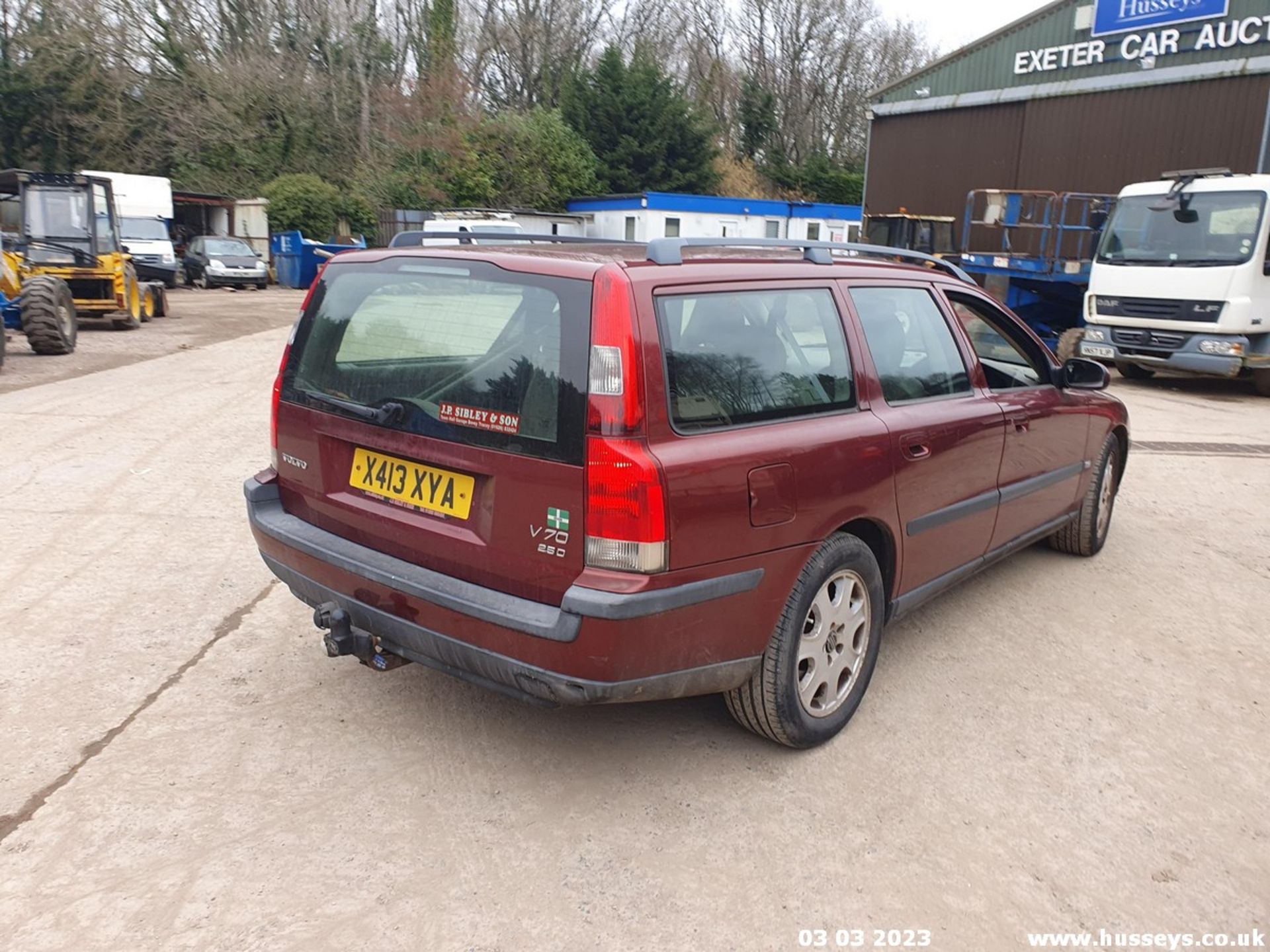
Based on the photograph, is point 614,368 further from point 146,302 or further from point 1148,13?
point 1148,13

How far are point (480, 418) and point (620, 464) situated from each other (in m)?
0.52

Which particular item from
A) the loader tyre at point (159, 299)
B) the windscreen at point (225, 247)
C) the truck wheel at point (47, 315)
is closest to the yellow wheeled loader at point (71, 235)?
the truck wheel at point (47, 315)

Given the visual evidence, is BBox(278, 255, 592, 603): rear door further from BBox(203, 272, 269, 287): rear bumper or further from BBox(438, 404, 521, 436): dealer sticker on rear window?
BBox(203, 272, 269, 287): rear bumper

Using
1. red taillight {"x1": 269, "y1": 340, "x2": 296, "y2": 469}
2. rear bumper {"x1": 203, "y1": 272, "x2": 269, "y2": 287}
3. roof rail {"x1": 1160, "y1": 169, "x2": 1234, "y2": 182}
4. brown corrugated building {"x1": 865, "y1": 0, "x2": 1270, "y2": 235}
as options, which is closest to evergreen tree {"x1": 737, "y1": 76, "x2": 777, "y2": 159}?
brown corrugated building {"x1": 865, "y1": 0, "x2": 1270, "y2": 235}

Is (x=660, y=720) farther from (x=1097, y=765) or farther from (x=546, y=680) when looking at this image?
(x=1097, y=765)

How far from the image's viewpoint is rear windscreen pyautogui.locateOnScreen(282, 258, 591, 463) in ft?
9.61

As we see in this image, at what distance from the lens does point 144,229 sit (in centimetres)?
2530

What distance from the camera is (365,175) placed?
123 feet

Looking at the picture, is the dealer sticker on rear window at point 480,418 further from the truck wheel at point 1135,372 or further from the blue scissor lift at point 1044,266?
the truck wheel at point 1135,372

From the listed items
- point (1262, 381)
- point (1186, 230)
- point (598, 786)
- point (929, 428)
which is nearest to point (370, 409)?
point (598, 786)

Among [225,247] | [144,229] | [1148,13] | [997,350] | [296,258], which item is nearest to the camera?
[997,350]

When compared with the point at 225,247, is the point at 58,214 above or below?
above

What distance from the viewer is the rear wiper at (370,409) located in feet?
10.8

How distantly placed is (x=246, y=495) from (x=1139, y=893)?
10.7 ft
